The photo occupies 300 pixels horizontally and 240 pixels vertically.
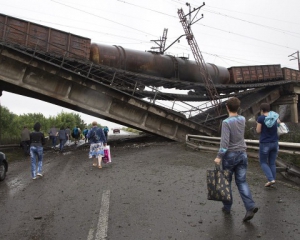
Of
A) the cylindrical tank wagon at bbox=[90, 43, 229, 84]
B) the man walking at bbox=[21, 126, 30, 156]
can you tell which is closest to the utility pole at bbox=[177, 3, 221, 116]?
the cylindrical tank wagon at bbox=[90, 43, 229, 84]

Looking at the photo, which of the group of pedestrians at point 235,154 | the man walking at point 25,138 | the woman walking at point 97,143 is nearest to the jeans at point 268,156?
the group of pedestrians at point 235,154

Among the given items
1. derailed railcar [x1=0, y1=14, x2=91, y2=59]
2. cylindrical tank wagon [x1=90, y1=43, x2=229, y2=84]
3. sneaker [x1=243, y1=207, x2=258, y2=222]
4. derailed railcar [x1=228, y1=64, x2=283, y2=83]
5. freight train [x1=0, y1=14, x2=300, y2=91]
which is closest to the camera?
sneaker [x1=243, y1=207, x2=258, y2=222]

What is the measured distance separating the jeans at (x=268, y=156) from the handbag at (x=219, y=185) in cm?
210

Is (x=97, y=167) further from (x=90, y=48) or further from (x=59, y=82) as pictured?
(x=90, y=48)

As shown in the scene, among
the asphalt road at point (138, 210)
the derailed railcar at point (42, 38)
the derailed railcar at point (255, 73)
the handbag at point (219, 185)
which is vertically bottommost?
the asphalt road at point (138, 210)

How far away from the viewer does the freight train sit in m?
15.6

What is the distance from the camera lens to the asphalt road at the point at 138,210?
3.87 meters

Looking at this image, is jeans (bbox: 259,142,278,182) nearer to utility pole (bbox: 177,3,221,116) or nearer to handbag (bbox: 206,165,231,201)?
handbag (bbox: 206,165,231,201)

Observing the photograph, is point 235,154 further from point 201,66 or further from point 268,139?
point 201,66

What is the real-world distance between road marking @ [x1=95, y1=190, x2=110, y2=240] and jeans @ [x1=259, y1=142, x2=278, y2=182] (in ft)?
11.1

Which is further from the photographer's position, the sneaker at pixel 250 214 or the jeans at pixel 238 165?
the jeans at pixel 238 165

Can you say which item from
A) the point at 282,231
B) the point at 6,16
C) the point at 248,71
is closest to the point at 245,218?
the point at 282,231

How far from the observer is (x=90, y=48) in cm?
1812

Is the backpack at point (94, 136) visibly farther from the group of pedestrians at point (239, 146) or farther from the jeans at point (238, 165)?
the jeans at point (238, 165)
